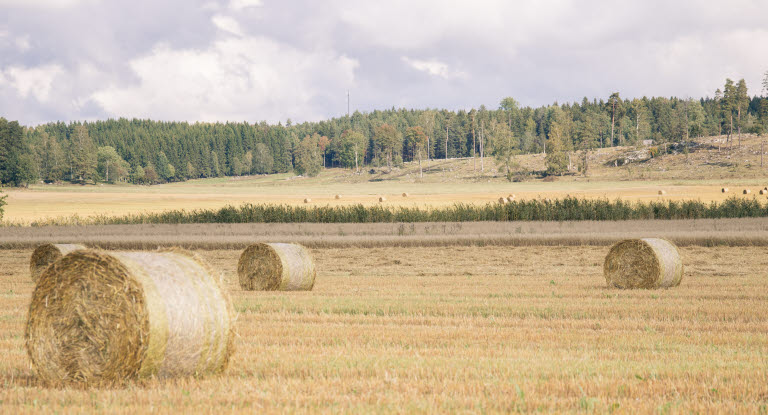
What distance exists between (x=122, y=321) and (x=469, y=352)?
4.64m

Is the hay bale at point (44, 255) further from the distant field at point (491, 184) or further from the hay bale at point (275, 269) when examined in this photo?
the distant field at point (491, 184)

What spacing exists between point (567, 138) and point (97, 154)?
120326mm

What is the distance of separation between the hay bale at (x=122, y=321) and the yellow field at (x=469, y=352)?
0.26 metres

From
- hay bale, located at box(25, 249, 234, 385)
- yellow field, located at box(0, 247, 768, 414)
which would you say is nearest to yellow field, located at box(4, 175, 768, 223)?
yellow field, located at box(0, 247, 768, 414)

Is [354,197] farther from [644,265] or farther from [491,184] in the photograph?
[644,265]

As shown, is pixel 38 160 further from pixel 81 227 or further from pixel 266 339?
pixel 266 339

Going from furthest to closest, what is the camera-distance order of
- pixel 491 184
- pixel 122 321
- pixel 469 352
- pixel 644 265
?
pixel 491 184 < pixel 644 265 < pixel 469 352 < pixel 122 321

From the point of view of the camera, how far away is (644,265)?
63.8 ft

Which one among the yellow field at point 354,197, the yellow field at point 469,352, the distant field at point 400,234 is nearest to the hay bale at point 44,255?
the yellow field at point 469,352

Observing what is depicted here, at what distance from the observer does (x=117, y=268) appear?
8.07 m

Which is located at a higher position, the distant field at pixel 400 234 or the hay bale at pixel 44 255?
the hay bale at pixel 44 255

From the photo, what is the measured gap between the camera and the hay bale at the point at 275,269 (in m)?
19.5

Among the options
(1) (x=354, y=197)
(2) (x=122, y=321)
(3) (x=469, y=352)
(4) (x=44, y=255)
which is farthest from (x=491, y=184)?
(2) (x=122, y=321)

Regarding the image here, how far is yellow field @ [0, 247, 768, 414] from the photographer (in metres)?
7.38
